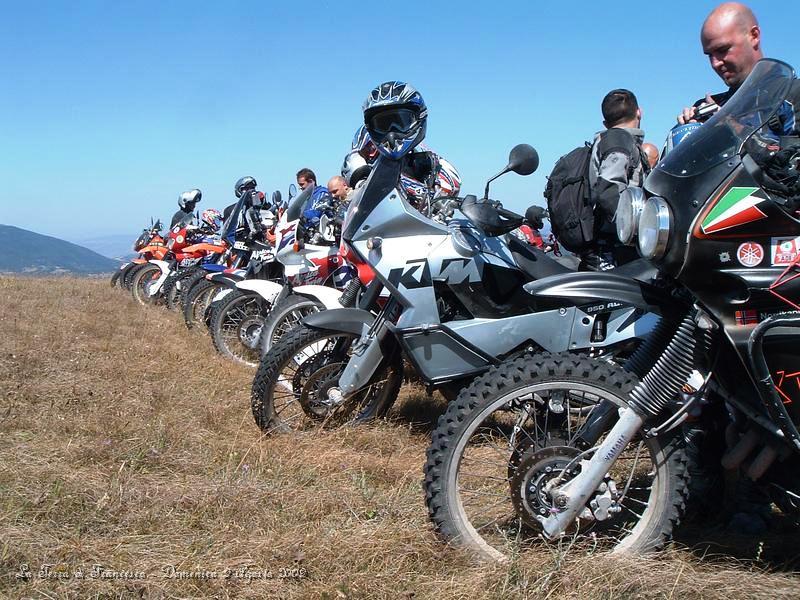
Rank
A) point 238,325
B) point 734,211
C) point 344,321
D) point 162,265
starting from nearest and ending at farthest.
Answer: point 734,211
point 344,321
point 238,325
point 162,265

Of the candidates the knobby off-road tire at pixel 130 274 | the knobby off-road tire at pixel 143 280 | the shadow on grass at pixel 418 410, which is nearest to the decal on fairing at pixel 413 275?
the shadow on grass at pixel 418 410

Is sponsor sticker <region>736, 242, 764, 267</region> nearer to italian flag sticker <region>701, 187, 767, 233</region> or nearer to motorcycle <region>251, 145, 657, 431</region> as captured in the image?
italian flag sticker <region>701, 187, 767, 233</region>

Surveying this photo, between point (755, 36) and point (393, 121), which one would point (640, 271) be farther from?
point (393, 121)

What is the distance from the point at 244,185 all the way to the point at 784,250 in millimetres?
8063

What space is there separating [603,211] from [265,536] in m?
2.34

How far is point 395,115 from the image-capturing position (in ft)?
13.3

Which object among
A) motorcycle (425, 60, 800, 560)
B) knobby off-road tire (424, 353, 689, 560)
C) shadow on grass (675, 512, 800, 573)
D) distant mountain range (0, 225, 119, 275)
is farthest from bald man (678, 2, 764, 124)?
distant mountain range (0, 225, 119, 275)

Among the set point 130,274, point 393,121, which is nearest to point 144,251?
point 130,274

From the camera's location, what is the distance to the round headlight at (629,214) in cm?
235

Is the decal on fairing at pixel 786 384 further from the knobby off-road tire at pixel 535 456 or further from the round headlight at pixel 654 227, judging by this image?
the round headlight at pixel 654 227

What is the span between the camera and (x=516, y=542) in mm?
2621

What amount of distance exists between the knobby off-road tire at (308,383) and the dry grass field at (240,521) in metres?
0.14

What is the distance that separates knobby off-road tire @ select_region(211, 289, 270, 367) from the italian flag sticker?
206 inches

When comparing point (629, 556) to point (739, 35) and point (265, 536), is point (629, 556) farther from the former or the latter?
point (739, 35)
